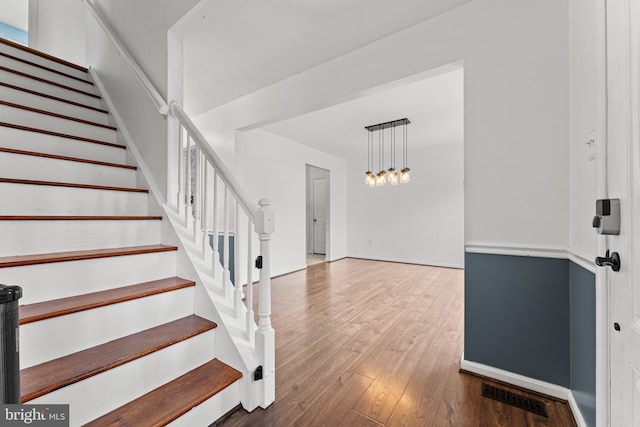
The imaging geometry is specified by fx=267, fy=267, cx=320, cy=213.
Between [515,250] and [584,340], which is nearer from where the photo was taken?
[584,340]

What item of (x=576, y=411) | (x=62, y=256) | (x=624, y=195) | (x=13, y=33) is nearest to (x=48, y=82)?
(x=62, y=256)

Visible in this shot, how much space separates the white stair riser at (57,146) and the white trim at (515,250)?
2869 millimetres

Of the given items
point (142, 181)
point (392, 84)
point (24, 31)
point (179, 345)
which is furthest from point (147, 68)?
point (24, 31)

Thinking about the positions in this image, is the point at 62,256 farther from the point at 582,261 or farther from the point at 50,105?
the point at 582,261

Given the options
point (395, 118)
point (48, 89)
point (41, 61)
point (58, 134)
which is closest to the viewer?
point (58, 134)

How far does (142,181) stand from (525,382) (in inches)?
119

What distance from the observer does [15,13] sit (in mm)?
3955

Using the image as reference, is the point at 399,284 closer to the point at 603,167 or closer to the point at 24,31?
the point at 603,167

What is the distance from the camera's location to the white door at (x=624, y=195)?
749 mm

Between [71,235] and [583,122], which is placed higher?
[583,122]

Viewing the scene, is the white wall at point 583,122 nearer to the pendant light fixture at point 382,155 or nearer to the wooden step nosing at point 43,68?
the pendant light fixture at point 382,155

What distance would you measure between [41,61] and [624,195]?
4310 mm

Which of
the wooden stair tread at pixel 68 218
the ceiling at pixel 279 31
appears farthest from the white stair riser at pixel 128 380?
the ceiling at pixel 279 31

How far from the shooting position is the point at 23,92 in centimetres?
208
